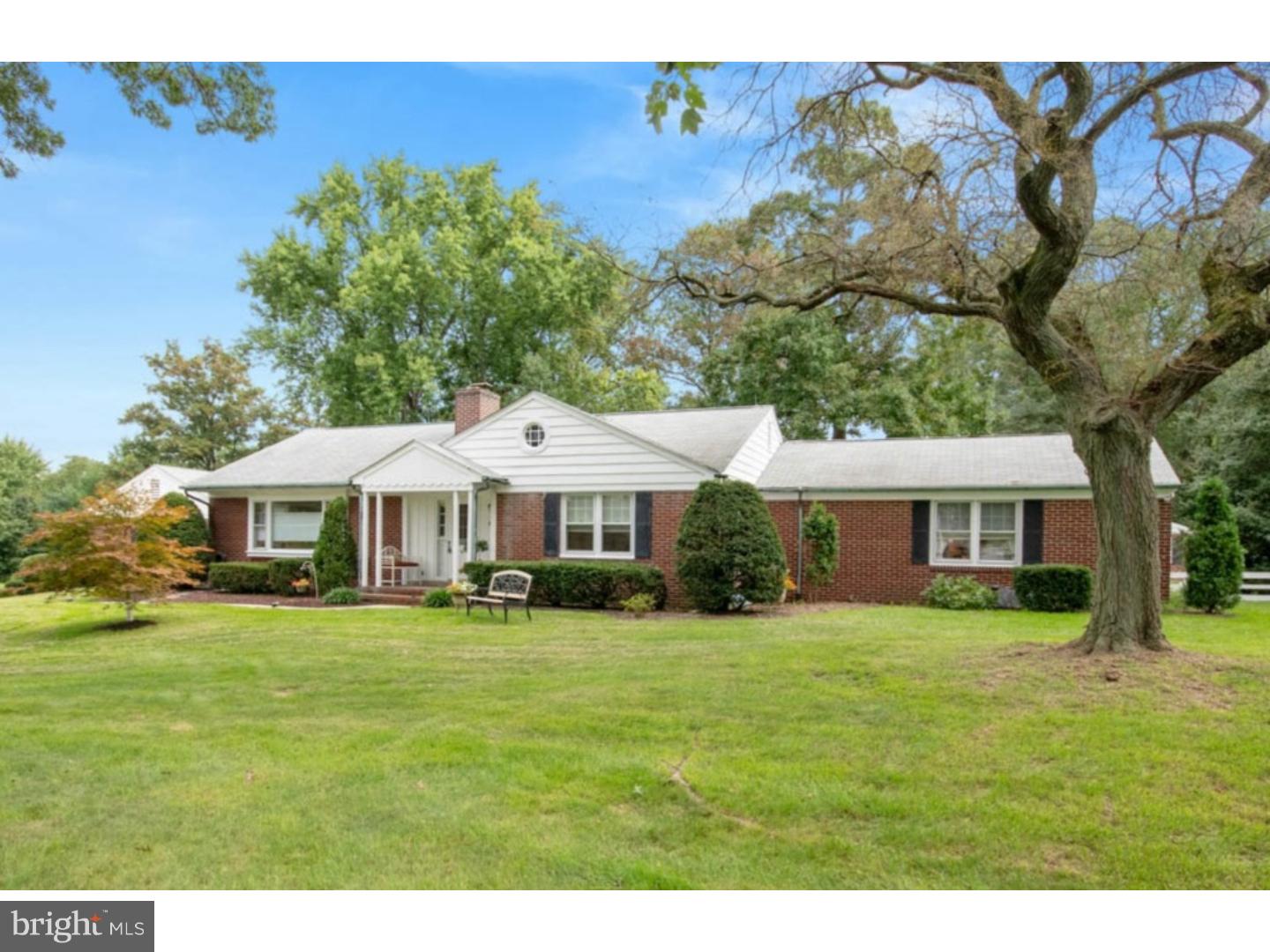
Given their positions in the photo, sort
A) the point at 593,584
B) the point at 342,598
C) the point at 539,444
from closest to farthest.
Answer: the point at 593,584
the point at 342,598
the point at 539,444

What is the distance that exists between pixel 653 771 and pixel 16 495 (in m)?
35.2

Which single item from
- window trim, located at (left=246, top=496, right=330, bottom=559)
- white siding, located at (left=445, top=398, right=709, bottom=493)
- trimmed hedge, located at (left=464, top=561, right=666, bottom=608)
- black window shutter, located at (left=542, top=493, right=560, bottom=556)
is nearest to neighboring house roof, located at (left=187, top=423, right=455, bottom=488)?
window trim, located at (left=246, top=496, right=330, bottom=559)

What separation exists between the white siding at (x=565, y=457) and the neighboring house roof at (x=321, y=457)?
190 cm

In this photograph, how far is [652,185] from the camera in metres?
7.88

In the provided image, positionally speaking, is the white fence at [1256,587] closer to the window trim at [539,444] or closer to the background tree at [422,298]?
the window trim at [539,444]

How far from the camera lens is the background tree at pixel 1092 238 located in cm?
683

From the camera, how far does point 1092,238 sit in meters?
8.30

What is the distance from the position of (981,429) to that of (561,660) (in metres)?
22.0

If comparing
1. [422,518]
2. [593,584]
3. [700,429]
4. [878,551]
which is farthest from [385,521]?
[878,551]

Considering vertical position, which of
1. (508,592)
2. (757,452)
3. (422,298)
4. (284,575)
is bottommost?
(284,575)

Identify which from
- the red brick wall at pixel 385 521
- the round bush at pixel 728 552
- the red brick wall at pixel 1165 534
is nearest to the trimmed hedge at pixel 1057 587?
the red brick wall at pixel 1165 534

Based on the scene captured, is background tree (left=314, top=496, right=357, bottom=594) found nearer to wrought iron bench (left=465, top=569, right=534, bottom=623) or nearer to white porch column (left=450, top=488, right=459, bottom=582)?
white porch column (left=450, top=488, right=459, bottom=582)

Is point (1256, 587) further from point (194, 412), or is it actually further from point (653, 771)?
point (194, 412)

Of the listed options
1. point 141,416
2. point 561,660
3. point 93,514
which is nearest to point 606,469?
point 561,660
